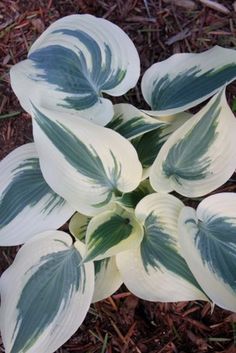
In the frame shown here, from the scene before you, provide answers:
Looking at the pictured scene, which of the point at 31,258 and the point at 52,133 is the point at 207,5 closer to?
the point at 52,133

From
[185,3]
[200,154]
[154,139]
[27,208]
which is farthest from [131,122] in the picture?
[185,3]

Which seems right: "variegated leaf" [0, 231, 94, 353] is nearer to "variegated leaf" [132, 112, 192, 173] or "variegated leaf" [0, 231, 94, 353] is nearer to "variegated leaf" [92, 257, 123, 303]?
"variegated leaf" [92, 257, 123, 303]

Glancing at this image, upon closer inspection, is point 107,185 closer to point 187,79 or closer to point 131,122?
point 131,122

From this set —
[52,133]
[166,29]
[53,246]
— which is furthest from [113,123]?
[166,29]

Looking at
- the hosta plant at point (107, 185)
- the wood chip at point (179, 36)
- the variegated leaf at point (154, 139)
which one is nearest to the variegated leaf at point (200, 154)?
the hosta plant at point (107, 185)

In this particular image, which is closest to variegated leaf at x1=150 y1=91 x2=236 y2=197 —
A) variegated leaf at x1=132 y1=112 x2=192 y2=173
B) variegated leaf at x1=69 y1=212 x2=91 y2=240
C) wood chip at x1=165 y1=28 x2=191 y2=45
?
variegated leaf at x1=132 y1=112 x2=192 y2=173

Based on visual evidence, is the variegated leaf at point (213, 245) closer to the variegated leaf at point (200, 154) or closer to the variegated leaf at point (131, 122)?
the variegated leaf at point (200, 154)
